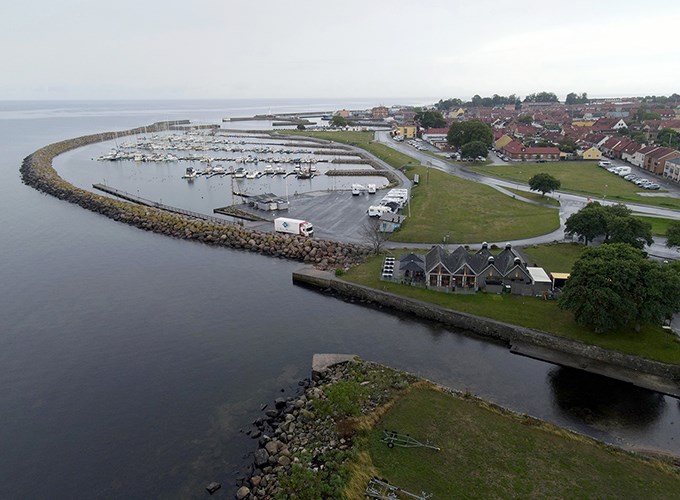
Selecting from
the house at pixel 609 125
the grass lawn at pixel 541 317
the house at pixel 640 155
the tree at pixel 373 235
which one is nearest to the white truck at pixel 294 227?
the tree at pixel 373 235

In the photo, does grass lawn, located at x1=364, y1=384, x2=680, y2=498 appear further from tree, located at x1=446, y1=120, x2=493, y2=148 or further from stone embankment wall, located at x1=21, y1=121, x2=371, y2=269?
tree, located at x1=446, y1=120, x2=493, y2=148

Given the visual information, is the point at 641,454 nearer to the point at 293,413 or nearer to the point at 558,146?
the point at 293,413

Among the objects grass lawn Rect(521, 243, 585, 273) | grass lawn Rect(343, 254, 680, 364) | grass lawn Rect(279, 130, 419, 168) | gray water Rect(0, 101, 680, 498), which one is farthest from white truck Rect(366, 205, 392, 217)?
grass lawn Rect(279, 130, 419, 168)

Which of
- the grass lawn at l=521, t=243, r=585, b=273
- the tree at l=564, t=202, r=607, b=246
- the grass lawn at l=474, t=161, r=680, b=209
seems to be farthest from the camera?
the grass lawn at l=474, t=161, r=680, b=209

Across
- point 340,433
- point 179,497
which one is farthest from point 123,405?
point 340,433

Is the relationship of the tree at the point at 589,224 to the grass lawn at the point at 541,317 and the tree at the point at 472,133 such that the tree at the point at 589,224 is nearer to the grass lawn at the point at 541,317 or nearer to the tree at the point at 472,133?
the grass lawn at the point at 541,317

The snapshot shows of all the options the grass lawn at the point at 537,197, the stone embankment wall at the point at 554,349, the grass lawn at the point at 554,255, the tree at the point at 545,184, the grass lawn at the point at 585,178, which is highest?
the tree at the point at 545,184
